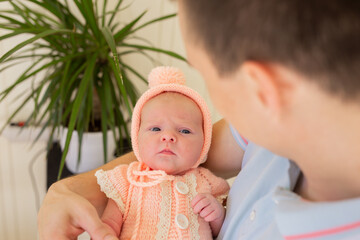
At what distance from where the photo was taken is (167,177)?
0.98 meters

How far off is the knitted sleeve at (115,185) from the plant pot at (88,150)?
24.3 inches

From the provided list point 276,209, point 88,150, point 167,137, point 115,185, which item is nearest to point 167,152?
point 167,137

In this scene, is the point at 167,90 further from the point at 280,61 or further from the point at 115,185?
the point at 280,61

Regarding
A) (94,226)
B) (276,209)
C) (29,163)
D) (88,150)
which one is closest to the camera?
(276,209)

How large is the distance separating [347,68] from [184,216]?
59cm

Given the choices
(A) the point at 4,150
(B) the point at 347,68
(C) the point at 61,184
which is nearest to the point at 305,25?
(B) the point at 347,68

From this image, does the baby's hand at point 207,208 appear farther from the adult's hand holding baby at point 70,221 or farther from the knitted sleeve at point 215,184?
the adult's hand holding baby at point 70,221

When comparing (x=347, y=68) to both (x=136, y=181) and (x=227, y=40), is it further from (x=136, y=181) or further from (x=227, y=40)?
(x=136, y=181)

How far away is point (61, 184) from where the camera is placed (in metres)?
0.94

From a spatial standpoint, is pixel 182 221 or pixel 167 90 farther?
pixel 167 90

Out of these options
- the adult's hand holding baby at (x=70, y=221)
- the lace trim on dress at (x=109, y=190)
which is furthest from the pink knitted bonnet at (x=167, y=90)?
the adult's hand holding baby at (x=70, y=221)

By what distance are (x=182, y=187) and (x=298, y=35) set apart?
611 millimetres

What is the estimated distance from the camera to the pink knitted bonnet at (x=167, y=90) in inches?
41.2

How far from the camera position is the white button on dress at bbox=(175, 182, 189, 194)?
949 mm
